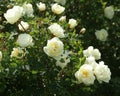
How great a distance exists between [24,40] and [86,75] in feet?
1.86

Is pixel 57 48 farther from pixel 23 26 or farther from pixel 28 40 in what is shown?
pixel 23 26

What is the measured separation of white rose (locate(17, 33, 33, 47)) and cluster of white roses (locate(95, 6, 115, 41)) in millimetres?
1661

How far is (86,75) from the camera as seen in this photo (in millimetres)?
3520

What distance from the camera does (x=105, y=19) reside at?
17.4 ft

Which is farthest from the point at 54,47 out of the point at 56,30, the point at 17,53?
the point at 17,53

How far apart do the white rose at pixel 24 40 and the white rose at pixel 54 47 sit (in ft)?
0.47

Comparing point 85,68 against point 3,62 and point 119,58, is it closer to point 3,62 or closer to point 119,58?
point 3,62

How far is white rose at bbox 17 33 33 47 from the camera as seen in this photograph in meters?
3.51

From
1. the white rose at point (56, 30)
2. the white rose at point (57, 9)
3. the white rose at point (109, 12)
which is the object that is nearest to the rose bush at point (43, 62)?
the white rose at point (56, 30)

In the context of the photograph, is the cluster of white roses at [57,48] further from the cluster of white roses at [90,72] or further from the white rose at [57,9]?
the white rose at [57,9]

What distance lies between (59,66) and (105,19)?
5.96 feet

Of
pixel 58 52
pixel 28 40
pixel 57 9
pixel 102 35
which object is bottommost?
pixel 58 52

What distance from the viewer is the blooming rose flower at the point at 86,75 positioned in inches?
138

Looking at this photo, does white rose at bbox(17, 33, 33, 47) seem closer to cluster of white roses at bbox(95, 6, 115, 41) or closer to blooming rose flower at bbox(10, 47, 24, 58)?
blooming rose flower at bbox(10, 47, 24, 58)
